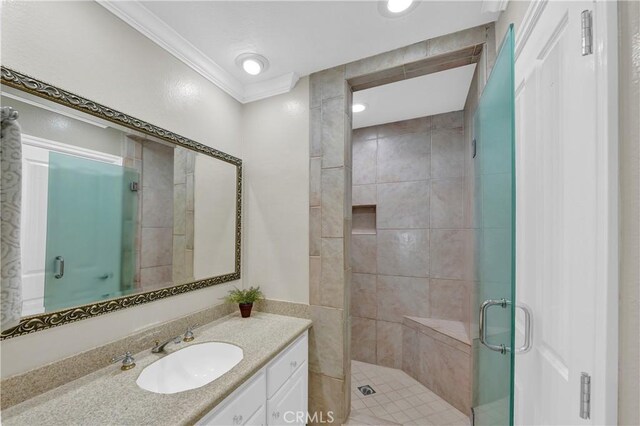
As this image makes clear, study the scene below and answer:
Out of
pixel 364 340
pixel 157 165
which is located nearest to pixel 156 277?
pixel 157 165

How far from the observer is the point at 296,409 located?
5.00 ft

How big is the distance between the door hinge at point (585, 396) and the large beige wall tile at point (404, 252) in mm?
2017

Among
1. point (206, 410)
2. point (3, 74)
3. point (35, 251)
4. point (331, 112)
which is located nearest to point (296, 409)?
point (206, 410)

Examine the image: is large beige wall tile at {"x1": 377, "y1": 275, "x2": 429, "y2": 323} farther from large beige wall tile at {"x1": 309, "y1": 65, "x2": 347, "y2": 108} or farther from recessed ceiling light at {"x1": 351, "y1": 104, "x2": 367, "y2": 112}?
large beige wall tile at {"x1": 309, "y1": 65, "x2": 347, "y2": 108}

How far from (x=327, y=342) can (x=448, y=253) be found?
1.48m

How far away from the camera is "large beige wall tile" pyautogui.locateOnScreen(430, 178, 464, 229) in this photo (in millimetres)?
2438

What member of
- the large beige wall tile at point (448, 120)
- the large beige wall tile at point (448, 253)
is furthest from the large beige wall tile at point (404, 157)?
the large beige wall tile at point (448, 253)

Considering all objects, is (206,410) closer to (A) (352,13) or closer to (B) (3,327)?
(B) (3,327)

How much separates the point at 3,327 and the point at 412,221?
103 inches

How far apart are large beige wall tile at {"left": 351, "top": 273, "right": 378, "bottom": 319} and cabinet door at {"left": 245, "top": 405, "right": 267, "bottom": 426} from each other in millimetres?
1685

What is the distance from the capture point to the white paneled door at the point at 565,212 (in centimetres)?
50

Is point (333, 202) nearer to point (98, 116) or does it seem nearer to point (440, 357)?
point (98, 116)

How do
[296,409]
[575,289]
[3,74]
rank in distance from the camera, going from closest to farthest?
1. [575,289]
2. [3,74]
3. [296,409]

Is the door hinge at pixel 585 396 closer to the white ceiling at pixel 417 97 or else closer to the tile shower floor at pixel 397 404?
the tile shower floor at pixel 397 404
